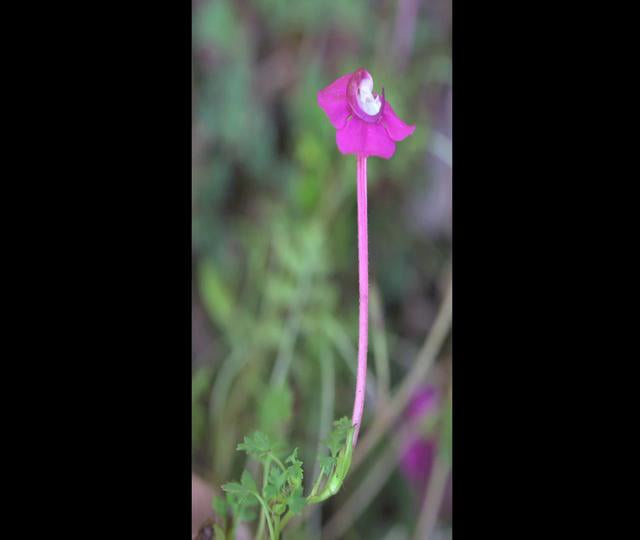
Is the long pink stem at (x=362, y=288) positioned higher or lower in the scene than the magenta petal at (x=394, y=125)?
lower

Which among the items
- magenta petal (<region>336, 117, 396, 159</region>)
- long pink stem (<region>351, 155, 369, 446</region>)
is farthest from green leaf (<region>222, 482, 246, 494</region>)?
magenta petal (<region>336, 117, 396, 159</region>)

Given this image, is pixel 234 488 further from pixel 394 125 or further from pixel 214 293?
pixel 394 125

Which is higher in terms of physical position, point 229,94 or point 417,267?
point 229,94

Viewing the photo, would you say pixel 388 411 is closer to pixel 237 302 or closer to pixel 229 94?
pixel 237 302

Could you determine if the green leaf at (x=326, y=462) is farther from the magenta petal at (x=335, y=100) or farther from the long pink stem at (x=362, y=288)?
the magenta petal at (x=335, y=100)

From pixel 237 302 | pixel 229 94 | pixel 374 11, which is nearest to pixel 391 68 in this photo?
pixel 374 11

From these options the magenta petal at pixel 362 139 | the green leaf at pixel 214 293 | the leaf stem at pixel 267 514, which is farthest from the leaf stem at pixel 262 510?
the magenta petal at pixel 362 139

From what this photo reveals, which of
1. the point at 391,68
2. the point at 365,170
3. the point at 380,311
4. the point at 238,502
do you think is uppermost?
the point at 391,68

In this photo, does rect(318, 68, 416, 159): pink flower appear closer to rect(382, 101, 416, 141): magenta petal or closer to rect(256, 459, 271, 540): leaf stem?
rect(382, 101, 416, 141): magenta petal
